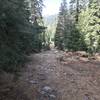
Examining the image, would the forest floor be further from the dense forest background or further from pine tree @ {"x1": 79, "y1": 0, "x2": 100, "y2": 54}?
pine tree @ {"x1": 79, "y1": 0, "x2": 100, "y2": 54}

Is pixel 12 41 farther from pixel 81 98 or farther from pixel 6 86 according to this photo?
pixel 81 98

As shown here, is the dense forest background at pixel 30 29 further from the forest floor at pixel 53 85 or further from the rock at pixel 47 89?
the rock at pixel 47 89

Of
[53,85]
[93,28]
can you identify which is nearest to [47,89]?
[53,85]

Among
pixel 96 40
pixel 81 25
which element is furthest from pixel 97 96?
pixel 81 25

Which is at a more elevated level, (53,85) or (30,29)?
(30,29)

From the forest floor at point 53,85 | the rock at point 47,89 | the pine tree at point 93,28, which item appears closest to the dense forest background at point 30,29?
the pine tree at point 93,28

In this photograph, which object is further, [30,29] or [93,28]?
[93,28]

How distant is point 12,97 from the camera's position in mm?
8453

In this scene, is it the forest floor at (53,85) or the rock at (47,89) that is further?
the rock at (47,89)

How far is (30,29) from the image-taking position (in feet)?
52.4

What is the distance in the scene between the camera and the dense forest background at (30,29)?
28.2 feet

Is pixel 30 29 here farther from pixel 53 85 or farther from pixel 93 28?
pixel 93 28

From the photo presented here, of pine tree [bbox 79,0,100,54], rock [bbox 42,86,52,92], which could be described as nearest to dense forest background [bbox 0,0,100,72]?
pine tree [bbox 79,0,100,54]

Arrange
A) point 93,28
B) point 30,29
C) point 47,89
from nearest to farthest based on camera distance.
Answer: point 47,89 → point 30,29 → point 93,28
